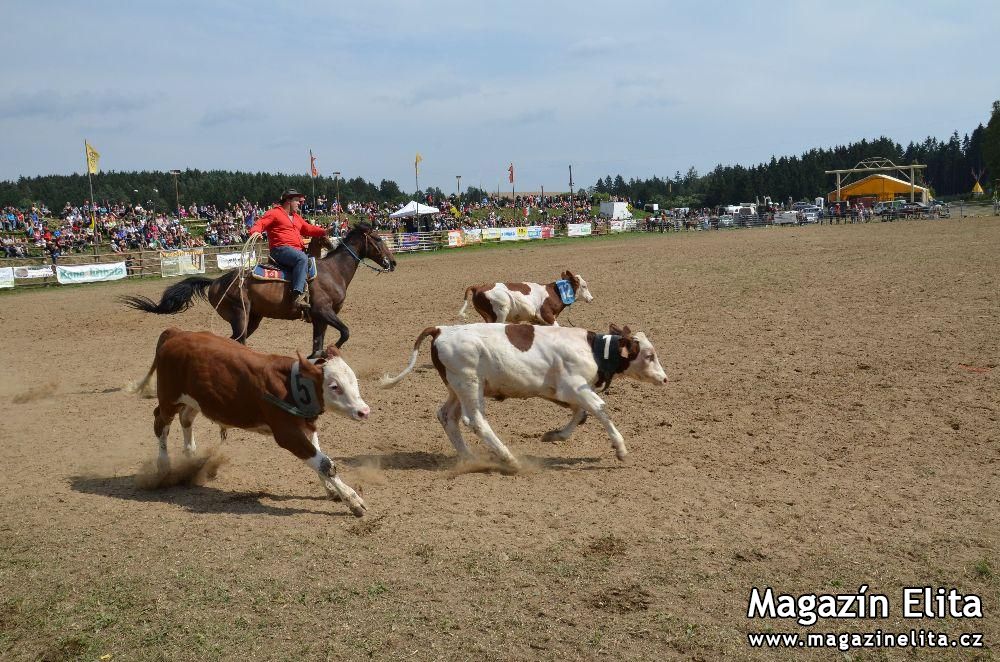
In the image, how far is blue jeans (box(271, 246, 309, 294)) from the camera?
1154 centimetres

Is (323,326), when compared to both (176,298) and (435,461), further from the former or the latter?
(435,461)

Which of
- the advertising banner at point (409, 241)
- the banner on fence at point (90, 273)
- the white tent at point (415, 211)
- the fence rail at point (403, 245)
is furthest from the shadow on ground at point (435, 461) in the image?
the white tent at point (415, 211)

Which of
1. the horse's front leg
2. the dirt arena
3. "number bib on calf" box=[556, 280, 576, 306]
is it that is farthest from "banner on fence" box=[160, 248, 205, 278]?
"number bib on calf" box=[556, 280, 576, 306]

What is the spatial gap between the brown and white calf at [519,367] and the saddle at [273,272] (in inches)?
181

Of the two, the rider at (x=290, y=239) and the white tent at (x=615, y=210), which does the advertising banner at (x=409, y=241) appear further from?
the rider at (x=290, y=239)

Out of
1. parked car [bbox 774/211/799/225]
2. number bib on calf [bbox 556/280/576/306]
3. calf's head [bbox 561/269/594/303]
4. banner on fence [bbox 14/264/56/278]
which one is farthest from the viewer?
parked car [bbox 774/211/799/225]

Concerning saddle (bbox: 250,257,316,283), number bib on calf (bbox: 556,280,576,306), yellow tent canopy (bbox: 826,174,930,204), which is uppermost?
yellow tent canopy (bbox: 826,174,930,204)

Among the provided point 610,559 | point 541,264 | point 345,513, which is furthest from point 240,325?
point 541,264

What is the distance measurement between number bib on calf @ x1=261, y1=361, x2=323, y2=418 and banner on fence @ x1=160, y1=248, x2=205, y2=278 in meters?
26.5

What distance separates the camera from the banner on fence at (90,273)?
1118 inches

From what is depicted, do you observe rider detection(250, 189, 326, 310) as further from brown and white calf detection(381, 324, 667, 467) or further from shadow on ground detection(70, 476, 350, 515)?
shadow on ground detection(70, 476, 350, 515)

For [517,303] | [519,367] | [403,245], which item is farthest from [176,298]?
[403,245]

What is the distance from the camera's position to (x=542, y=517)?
601 cm

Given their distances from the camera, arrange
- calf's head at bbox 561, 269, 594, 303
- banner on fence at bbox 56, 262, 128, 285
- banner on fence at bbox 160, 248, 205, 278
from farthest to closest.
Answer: banner on fence at bbox 160, 248, 205, 278, banner on fence at bbox 56, 262, 128, 285, calf's head at bbox 561, 269, 594, 303
